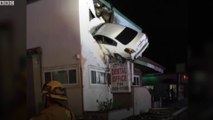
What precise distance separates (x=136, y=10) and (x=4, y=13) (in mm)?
836

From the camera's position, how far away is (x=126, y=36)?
264 cm

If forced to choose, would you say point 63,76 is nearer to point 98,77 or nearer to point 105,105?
point 98,77

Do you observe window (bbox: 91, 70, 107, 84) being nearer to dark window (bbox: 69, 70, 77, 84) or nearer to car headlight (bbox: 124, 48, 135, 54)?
dark window (bbox: 69, 70, 77, 84)

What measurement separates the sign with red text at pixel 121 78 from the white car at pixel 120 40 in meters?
0.08

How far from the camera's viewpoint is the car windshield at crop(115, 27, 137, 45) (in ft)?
8.59

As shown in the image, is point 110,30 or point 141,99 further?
point 141,99

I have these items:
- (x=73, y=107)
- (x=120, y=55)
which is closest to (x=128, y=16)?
(x=120, y=55)

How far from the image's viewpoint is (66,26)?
8.95 ft

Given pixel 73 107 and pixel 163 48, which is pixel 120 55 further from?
pixel 73 107

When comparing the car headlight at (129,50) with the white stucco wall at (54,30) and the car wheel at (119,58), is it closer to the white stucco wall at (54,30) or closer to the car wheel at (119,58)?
the car wheel at (119,58)

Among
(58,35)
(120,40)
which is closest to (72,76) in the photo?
(58,35)

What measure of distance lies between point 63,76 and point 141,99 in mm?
522

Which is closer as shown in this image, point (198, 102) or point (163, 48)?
point (198, 102)

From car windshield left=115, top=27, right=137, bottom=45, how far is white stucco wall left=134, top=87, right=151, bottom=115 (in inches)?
12.5
